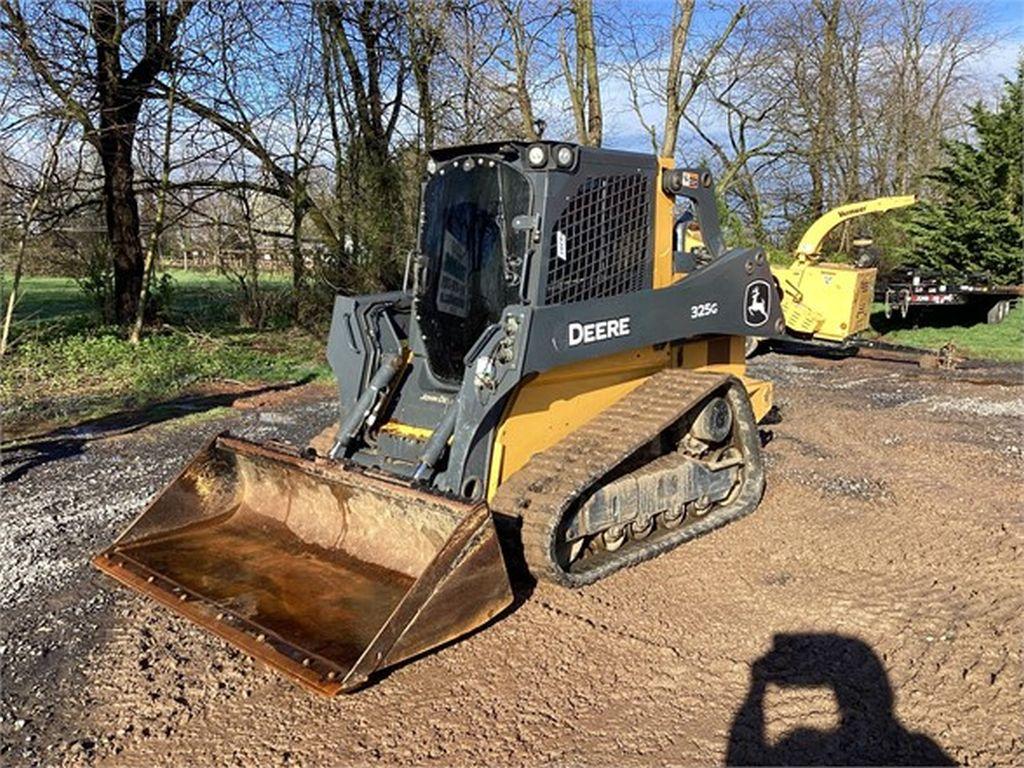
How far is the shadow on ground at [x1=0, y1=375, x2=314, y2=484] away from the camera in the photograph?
6.50 m

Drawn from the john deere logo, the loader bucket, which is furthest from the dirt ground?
the john deere logo

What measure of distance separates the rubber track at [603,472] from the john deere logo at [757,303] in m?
0.47

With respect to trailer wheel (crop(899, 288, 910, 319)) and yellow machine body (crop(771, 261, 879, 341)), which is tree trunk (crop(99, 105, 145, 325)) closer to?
yellow machine body (crop(771, 261, 879, 341))

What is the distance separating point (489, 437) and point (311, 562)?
104 cm

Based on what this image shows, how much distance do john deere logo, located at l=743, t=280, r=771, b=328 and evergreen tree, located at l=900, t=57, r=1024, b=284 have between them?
505 inches

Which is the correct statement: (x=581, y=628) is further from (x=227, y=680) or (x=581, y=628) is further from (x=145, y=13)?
(x=145, y=13)

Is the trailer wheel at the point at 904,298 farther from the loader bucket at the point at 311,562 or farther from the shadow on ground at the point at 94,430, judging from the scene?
the loader bucket at the point at 311,562

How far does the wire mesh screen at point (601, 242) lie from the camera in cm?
452

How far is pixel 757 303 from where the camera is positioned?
18.5 feet

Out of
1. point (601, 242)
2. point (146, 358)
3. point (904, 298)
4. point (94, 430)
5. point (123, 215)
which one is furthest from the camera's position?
point (904, 298)

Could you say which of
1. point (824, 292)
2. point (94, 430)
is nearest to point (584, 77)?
point (824, 292)

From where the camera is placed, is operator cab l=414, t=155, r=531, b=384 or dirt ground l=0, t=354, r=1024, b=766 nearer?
dirt ground l=0, t=354, r=1024, b=766

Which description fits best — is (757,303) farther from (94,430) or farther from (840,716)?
(94,430)

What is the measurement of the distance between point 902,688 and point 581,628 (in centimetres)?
129
